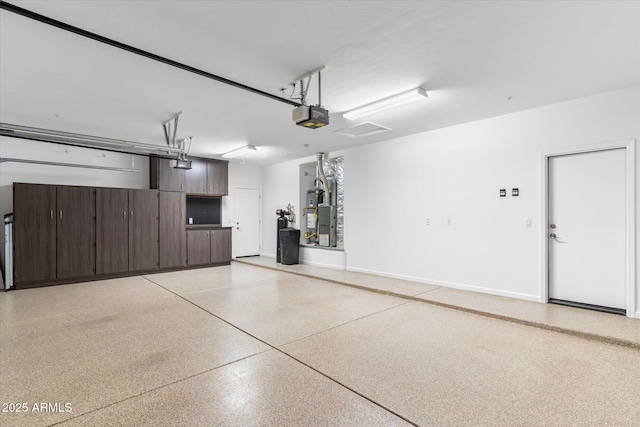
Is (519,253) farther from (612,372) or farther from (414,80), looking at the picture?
(414,80)

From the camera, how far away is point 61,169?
627 cm

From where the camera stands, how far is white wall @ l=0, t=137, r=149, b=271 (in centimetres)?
571

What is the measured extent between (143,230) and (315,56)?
224 inches

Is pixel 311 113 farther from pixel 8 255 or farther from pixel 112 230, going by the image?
pixel 8 255

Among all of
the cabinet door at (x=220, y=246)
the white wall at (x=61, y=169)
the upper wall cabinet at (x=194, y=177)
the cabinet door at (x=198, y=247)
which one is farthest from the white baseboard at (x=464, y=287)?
the white wall at (x=61, y=169)

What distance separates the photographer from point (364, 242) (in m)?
6.54

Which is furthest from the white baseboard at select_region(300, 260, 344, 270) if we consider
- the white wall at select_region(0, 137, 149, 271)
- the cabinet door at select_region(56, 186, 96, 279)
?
the cabinet door at select_region(56, 186, 96, 279)

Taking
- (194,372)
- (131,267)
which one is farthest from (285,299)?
(131,267)

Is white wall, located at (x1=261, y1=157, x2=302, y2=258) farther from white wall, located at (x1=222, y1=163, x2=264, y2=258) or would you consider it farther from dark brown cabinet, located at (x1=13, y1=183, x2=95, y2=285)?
dark brown cabinet, located at (x1=13, y1=183, x2=95, y2=285)

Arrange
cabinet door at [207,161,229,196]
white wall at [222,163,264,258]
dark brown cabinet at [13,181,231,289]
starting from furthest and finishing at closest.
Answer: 1. white wall at [222,163,264,258]
2. cabinet door at [207,161,229,196]
3. dark brown cabinet at [13,181,231,289]

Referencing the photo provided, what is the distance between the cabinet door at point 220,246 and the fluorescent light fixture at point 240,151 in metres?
1.92

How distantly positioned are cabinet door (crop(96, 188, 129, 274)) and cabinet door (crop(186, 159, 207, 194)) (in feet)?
4.73

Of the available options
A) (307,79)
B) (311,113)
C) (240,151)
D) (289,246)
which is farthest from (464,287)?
(240,151)

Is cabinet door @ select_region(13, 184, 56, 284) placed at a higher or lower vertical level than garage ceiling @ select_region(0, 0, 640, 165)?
lower
